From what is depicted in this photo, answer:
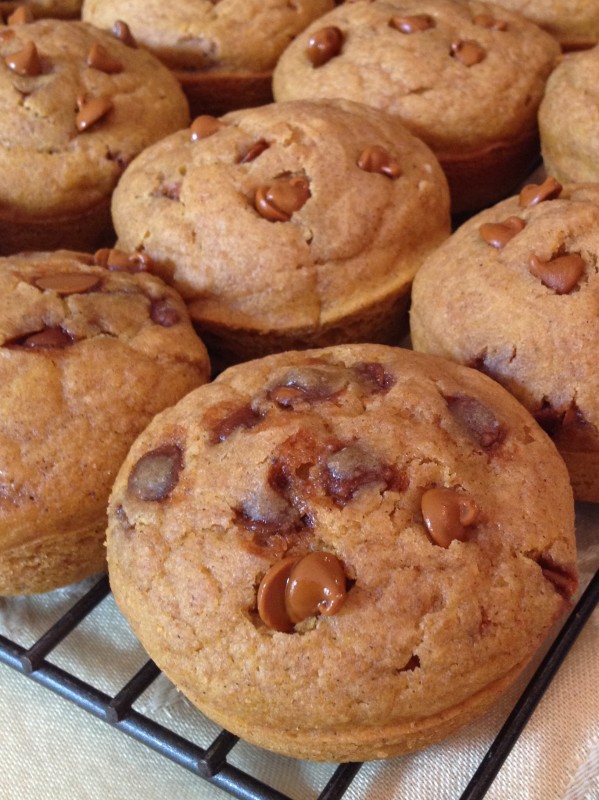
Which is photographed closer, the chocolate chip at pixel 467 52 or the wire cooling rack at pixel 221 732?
the wire cooling rack at pixel 221 732

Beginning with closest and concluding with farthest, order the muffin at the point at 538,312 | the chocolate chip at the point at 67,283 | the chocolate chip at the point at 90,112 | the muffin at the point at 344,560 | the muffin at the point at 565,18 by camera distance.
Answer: the muffin at the point at 344,560 → the muffin at the point at 538,312 → the chocolate chip at the point at 67,283 → the chocolate chip at the point at 90,112 → the muffin at the point at 565,18

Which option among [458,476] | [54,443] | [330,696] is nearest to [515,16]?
[458,476]

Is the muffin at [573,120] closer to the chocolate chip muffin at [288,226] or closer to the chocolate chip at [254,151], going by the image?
the chocolate chip muffin at [288,226]

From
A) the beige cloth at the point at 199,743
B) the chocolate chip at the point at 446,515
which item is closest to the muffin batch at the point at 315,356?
the chocolate chip at the point at 446,515

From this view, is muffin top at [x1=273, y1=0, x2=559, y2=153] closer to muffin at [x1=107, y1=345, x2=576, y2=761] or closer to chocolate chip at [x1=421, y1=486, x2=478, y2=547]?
muffin at [x1=107, y1=345, x2=576, y2=761]

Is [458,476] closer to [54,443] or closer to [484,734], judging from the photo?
[484,734]

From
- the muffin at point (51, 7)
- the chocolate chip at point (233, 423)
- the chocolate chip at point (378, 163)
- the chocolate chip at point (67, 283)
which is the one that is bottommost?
the chocolate chip at point (233, 423)

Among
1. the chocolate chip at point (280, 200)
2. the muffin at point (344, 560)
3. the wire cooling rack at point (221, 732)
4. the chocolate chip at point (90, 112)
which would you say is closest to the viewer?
the muffin at point (344, 560)
